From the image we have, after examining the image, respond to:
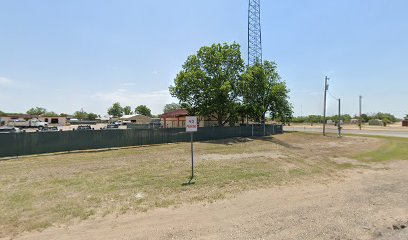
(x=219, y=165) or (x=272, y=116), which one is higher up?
(x=272, y=116)

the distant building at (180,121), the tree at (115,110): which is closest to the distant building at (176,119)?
the distant building at (180,121)

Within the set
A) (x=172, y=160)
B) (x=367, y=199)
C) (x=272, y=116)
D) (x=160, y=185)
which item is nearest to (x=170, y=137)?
(x=172, y=160)

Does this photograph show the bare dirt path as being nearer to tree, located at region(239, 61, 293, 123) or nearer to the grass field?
the grass field

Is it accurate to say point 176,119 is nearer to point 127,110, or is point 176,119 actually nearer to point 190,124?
point 190,124

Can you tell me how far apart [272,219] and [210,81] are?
79.8ft

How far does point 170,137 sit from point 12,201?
58.9ft

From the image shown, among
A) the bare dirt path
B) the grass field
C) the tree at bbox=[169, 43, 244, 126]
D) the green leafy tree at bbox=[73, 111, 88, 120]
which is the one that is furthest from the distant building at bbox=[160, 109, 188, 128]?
the green leafy tree at bbox=[73, 111, 88, 120]

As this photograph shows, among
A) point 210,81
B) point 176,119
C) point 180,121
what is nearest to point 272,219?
point 210,81

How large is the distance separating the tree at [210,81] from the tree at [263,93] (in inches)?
64.4

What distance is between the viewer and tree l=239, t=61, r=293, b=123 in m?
32.5

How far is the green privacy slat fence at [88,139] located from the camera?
55.2ft

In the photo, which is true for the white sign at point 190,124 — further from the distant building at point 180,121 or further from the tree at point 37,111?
the tree at point 37,111

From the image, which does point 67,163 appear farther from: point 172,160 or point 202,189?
point 202,189

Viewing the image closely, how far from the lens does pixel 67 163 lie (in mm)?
14219
